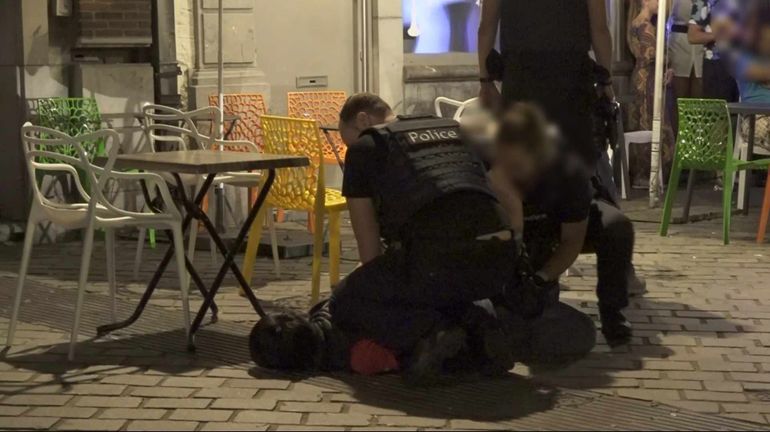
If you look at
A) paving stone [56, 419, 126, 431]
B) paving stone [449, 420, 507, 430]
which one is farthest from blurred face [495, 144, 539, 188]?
paving stone [56, 419, 126, 431]

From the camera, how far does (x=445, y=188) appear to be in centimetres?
399

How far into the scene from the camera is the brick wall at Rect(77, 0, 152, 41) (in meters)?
7.78

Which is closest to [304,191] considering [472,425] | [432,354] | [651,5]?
[432,354]

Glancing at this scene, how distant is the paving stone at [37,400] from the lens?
13.2 feet

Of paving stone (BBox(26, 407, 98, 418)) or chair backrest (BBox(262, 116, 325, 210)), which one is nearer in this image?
paving stone (BBox(26, 407, 98, 418))

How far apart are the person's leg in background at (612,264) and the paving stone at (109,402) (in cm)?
170

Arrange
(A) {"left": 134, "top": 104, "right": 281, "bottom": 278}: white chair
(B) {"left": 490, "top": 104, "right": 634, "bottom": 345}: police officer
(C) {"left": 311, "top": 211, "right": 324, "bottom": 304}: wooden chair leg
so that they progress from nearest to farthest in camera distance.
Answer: (B) {"left": 490, "top": 104, "right": 634, "bottom": 345}: police officer, (C) {"left": 311, "top": 211, "right": 324, "bottom": 304}: wooden chair leg, (A) {"left": 134, "top": 104, "right": 281, "bottom": 278}: white chair

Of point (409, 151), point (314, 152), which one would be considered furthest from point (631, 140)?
point (409, 151)

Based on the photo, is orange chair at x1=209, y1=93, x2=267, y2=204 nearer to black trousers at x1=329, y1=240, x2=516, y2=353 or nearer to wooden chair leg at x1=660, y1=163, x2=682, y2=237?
wooden chair leg at x1=660, y1=163, x2=682, y2=237

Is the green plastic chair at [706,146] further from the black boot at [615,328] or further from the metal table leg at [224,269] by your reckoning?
the metal table leg at [224,269]

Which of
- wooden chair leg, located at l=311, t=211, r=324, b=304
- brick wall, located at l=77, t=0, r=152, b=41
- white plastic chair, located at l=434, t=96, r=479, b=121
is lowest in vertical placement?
wooden chair leg, located at l=311, t=211, r=324, b=304

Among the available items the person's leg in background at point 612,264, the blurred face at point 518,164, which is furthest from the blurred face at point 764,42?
the person's leg in background at point 612,264

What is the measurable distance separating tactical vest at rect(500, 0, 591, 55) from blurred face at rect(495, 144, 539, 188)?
0.59 ft

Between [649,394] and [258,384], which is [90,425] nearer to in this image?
[258,384]
